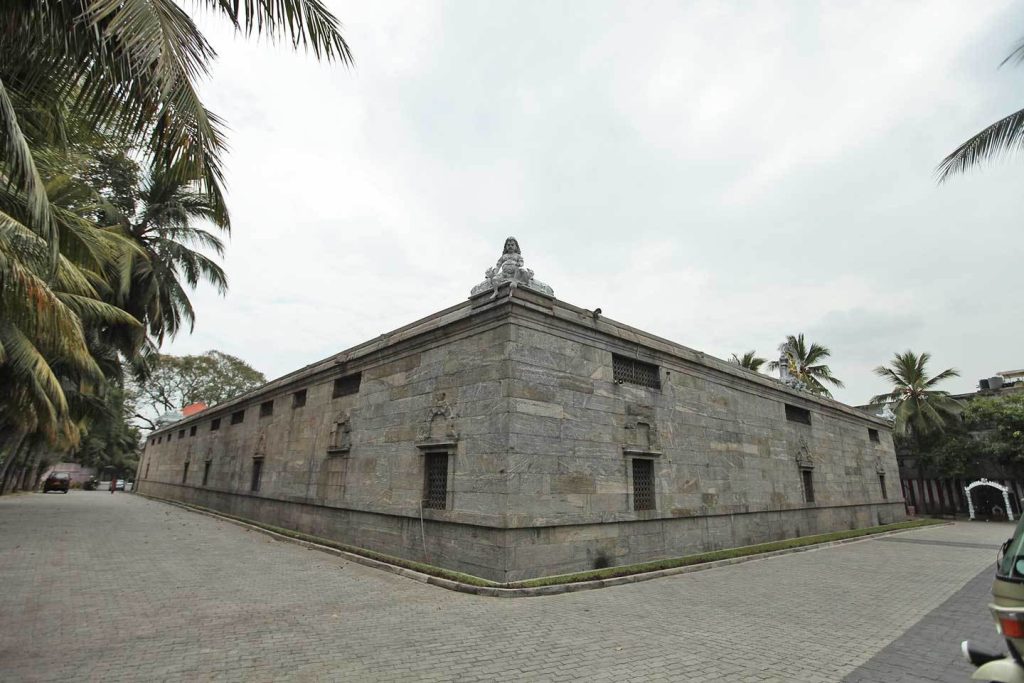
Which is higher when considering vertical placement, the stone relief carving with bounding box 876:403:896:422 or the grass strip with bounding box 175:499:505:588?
the stone relief carving with bounding box 876:403:896:422

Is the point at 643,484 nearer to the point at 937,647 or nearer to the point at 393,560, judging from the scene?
the point at 393,560

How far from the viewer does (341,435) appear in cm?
1280

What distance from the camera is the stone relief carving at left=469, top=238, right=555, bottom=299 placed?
9.45 metres

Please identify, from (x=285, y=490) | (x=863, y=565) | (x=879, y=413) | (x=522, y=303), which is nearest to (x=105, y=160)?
(x=285, y=490)

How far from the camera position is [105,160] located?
14.3m

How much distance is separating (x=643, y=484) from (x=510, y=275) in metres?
5.33

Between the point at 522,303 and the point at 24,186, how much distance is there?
258 inches

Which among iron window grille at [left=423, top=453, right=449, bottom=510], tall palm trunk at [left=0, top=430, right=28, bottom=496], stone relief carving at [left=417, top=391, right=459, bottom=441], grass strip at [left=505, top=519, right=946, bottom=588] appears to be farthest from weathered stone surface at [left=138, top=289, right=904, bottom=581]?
tall palm trunk at [left=0, top=430, right=28, bottom=496]

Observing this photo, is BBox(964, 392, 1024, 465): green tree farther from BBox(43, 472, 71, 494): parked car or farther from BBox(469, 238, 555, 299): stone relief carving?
BBox(43, 472, 71, 494): parked car

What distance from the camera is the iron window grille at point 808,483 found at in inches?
632

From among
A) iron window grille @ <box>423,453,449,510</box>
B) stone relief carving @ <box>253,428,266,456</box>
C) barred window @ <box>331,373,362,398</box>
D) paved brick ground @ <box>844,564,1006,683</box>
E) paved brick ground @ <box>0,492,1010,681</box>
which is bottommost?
paved brick ground @ <box>0,492,1010,681</box>

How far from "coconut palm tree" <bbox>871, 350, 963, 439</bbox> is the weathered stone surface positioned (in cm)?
1479

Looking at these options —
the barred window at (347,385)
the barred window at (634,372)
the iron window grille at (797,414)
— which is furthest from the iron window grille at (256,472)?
the iron window grille at (797,414)

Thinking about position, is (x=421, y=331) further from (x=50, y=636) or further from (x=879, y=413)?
(x=879, y=413)
